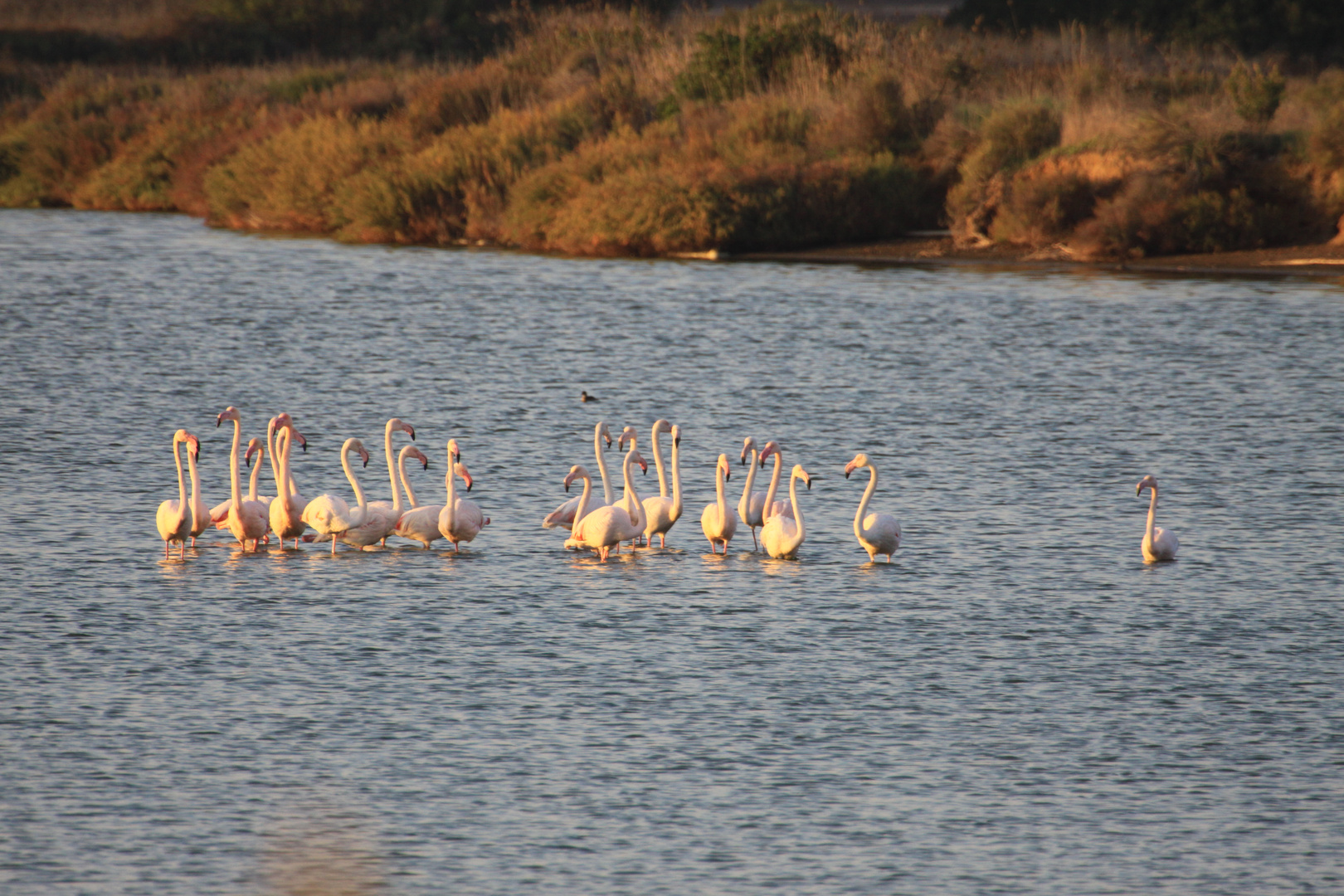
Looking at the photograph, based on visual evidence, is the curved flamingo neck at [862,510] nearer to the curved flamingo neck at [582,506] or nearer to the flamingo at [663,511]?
the flamingo at [663,511]

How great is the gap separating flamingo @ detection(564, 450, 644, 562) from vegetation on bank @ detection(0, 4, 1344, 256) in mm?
14903

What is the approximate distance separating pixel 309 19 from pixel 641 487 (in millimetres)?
47537

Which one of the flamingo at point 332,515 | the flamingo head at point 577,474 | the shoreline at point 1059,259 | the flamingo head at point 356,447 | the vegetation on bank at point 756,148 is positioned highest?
the vegetation on bank at point 756,148

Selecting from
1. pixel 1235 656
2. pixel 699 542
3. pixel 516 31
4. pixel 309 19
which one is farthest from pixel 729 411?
pixel 309 19

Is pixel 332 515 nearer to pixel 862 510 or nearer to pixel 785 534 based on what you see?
pixel 785 534

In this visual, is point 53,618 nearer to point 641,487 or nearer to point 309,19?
point 641,487

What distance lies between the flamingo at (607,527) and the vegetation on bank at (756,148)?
14.9m

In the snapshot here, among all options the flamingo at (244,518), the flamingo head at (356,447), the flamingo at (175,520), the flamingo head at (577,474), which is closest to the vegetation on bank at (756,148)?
the flamingo head at (356,447)

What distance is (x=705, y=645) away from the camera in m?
9.02

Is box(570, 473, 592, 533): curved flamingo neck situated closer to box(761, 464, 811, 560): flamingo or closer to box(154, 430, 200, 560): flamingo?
box(761, 464, 811, 560): flamingo

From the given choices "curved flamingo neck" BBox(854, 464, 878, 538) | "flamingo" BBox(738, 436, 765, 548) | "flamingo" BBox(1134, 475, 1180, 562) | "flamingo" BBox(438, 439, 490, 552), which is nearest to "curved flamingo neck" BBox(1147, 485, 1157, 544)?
"flamingo" BBox(1134, 475, 1180, 562)

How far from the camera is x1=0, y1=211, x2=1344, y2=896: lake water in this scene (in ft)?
21.7

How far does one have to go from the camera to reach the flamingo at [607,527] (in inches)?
422

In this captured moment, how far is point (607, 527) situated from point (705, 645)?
73.2 inches
